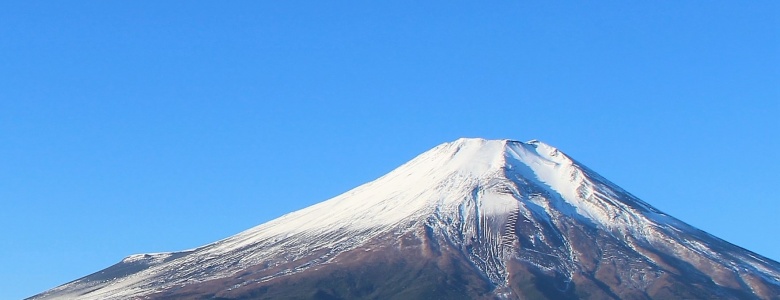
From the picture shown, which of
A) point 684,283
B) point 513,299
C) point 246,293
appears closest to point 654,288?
point 684,283

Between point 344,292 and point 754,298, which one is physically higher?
point 344,292

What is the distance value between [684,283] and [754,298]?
31.1 feet

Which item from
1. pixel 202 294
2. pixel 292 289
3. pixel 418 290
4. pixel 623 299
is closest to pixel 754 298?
pixel 623 299

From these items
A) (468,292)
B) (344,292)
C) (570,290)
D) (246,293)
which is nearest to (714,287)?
(570,290)

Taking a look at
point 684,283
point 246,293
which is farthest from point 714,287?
point 246,293

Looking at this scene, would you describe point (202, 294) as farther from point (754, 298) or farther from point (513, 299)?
point (754, 298)

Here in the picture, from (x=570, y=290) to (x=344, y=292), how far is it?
30.7 meters

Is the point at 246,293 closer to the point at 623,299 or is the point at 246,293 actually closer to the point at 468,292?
the point at 468,292

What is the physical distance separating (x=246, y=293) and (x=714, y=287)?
2525 inches

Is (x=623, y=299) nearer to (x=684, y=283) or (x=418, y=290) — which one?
(x=684, y=283)

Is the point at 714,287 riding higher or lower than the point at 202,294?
lower

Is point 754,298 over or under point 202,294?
under

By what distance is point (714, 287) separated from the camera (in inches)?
7859

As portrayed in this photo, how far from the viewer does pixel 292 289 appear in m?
200
